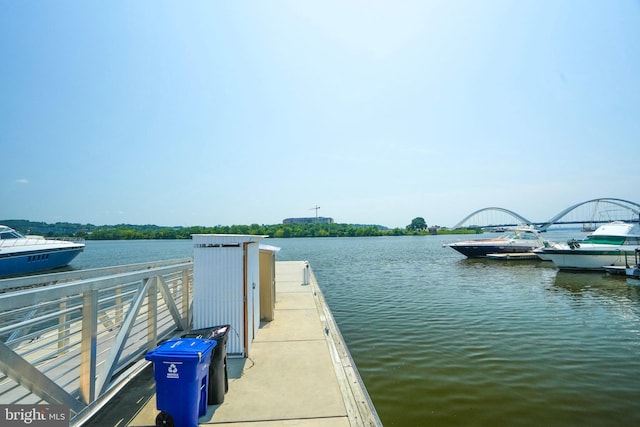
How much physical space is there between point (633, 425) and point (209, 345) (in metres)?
6.05

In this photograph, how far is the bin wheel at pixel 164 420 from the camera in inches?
125

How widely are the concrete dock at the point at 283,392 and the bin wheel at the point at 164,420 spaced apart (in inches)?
11.3

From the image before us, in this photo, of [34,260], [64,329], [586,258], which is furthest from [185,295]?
[34,260]

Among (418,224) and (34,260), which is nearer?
(34,260)

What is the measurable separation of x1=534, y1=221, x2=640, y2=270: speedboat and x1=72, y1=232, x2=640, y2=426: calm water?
668cm

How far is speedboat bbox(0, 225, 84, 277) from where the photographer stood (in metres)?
25.3

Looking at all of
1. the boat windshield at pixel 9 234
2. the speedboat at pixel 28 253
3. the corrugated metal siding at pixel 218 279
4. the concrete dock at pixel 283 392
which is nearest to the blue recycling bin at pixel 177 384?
the concrete dock at pixel 283 392

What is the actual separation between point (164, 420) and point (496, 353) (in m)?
7.15

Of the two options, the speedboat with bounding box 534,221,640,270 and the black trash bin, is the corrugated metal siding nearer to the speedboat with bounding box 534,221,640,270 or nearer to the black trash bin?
the black trash bin

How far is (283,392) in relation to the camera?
4.10m

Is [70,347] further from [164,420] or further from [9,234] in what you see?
[9,234]

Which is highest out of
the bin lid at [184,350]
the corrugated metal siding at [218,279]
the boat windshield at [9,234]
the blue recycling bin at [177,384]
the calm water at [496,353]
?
the boat windshield at [9,234]

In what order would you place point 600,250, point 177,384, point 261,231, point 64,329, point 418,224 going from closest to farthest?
1. point 177,384
2. point 64,329
3. point 600,250
4. point 261,231
5. point 418,224

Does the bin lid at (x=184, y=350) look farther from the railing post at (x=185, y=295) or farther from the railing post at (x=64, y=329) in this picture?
the railing post at (x=185, y=295)
